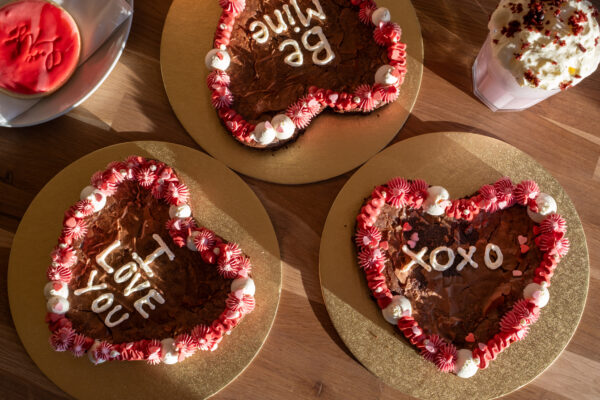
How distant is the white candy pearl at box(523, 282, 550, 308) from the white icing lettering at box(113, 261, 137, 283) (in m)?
1.17

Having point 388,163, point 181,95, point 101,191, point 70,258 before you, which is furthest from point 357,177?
point 70,258

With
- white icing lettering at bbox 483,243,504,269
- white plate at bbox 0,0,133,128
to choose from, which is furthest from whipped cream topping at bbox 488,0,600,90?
white plate at bbox 0,0,133,128

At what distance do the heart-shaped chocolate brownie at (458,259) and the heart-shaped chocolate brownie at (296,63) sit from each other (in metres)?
0.33

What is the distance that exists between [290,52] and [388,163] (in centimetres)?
48

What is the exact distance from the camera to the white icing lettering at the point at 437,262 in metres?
1.43

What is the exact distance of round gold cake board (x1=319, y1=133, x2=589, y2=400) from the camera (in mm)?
1406

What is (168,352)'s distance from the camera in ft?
4.54

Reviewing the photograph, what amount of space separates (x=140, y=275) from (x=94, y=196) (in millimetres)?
279

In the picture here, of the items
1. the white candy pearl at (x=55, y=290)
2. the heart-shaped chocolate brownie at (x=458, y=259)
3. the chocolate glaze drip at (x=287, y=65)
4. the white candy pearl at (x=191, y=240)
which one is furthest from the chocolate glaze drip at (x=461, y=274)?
the white candy pearl at (x=55, y=290)

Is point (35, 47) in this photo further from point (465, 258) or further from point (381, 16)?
point (465, 258)

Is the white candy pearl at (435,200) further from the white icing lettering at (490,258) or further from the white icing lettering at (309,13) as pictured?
the white icing lettering at (309,13)

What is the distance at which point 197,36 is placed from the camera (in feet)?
5.17

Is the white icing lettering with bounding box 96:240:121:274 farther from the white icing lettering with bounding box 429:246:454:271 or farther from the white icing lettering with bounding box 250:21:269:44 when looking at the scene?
the white icing lettering with bounding box 429:246:454:271

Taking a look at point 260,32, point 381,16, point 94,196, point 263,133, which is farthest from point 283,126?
point 94,196
